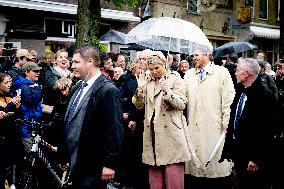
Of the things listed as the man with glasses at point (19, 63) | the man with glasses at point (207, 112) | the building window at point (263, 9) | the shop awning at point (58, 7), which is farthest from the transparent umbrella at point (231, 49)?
the building window at point (263, 9)

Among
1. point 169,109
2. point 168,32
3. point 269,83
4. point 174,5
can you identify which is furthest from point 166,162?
point 174,5

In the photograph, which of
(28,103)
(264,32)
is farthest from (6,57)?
(264,32)

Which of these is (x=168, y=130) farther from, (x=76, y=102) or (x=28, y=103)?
(x=28, y=103)

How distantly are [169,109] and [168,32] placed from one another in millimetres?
1399

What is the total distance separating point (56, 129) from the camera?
673 centimetres

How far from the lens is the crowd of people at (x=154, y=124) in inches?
195

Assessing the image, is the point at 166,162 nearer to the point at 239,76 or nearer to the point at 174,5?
the point at 239,76

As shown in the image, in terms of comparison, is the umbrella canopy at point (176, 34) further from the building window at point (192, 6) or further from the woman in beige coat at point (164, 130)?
the building window at point (192, 6)

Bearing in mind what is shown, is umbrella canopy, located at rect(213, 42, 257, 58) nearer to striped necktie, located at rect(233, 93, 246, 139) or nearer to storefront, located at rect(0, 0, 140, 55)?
storefront, located at rect(0, 0, 140, 55)

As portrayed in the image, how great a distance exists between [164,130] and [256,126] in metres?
1.24

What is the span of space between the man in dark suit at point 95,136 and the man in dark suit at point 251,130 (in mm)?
1889

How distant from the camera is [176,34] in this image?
278 inches

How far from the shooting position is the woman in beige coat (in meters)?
6.30

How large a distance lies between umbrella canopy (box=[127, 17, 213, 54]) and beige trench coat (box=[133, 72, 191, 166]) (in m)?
0.90
